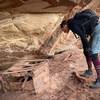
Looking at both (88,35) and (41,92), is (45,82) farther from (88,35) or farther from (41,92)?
(88,35)

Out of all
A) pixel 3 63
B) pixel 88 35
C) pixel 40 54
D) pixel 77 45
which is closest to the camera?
pixel 88 35

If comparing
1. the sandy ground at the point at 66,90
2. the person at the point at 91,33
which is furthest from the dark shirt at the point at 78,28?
the sandy ground at the point at 66,90

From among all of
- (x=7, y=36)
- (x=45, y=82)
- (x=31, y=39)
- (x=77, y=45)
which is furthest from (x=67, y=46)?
(x=45, y=82)

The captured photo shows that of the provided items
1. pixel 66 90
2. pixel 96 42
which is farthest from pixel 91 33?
pixel 66 90

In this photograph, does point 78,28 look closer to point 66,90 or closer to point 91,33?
point 91,33

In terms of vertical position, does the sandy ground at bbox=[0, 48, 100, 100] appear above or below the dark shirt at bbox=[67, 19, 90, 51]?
below

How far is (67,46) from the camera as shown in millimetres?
8633

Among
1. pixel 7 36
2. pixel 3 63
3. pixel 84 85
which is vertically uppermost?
pixel 7 36

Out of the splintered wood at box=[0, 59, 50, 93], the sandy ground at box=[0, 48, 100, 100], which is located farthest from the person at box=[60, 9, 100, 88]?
the splintered wood at box=[0, 59, 50, 93]

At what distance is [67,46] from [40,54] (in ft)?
6.01

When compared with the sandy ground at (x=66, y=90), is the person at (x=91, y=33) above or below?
above

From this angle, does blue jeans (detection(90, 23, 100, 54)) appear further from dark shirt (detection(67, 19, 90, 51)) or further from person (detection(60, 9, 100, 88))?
dark shirt (detection(67, 19, 90, 51))

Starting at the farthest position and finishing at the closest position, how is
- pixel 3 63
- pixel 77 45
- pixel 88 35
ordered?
pixel 77 45, pixel 3 63, pixel 88 35

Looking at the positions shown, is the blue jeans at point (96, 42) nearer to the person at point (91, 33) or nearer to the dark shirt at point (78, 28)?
the person at point (91, 33)
